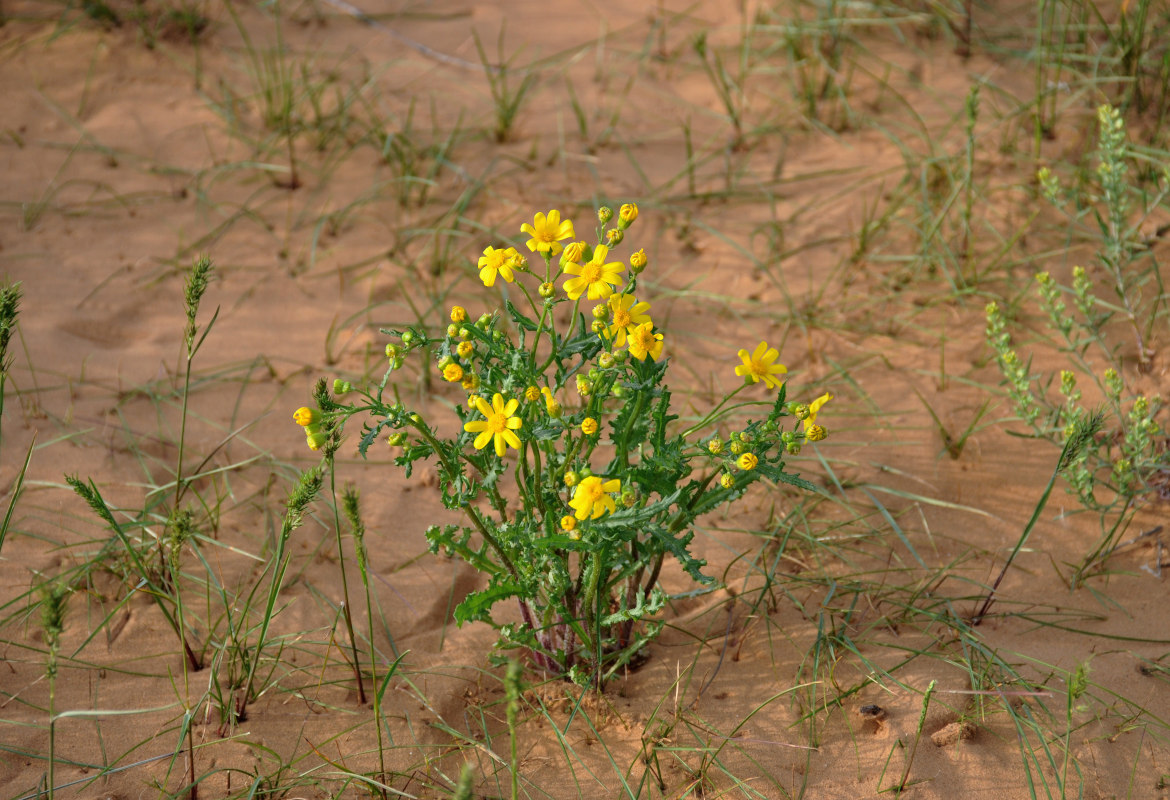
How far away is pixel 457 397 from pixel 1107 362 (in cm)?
208

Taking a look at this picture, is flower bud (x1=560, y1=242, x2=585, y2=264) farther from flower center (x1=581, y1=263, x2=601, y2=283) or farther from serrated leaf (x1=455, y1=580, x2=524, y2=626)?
serrated leaf (x1=455, y1=580, x2=524, y2=626)

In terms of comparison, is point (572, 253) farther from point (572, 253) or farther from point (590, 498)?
point (590, 498)

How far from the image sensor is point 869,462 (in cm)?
280

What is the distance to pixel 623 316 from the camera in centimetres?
171

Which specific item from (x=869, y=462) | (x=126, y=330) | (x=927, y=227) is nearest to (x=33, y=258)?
(x=126, y=330)

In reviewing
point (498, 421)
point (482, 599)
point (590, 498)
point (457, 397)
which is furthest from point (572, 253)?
point (457, 397)

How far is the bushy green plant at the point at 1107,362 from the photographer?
Result: 8.21 ft

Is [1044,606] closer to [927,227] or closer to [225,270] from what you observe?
[927,227]

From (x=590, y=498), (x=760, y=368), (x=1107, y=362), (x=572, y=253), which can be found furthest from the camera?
(x=1107, y=362)

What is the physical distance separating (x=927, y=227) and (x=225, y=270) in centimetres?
253

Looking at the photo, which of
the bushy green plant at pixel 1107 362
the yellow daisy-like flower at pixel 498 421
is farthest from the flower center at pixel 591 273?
the bushy green plant at pixel 1107 362

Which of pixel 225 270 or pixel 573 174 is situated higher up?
pixel 573 174

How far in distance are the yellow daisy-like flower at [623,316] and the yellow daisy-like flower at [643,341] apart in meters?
0.02

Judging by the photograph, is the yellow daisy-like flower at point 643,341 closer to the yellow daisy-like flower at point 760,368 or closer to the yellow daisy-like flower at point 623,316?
the yellow daisy-like flower at point 623,316
